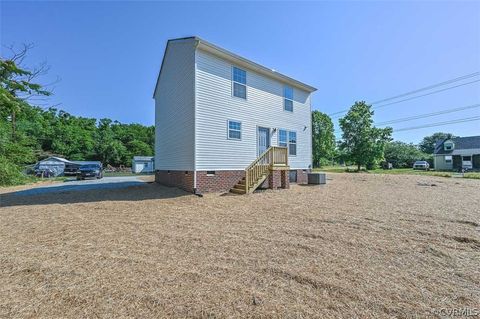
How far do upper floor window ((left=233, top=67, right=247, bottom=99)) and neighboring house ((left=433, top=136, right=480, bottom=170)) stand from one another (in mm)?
38575

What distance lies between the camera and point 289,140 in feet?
45.7

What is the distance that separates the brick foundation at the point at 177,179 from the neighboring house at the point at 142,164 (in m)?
24.6

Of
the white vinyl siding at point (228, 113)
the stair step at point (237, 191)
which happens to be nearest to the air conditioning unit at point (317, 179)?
the white vinyl siding at point (228, 113)

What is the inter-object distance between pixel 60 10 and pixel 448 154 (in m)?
50.1

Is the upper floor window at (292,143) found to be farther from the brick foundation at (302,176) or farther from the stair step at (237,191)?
the stair step at (237,191)

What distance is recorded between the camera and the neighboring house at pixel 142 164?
3753 cm

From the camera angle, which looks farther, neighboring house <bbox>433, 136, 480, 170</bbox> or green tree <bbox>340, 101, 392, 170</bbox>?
neighboring house <bbox>433, 136, 480, 170</bbox>

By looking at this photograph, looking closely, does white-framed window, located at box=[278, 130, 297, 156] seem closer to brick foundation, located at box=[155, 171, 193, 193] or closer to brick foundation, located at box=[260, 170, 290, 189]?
brick foundation, located at box=[260, 170, 290, 189]

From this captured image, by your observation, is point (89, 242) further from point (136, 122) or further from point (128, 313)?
point (136, 122)

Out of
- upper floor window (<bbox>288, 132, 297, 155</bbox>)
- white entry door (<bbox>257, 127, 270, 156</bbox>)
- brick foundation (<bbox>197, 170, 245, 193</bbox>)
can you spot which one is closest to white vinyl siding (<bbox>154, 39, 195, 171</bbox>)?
brick foundation (<bbox>197, 170, 245, 193</bbox>)

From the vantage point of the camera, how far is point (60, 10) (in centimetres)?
1033

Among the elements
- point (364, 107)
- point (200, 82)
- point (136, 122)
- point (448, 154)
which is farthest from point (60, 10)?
point (136, 122)

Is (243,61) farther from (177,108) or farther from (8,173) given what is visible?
(8,173)

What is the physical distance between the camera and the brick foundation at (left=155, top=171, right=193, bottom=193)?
1030cm
